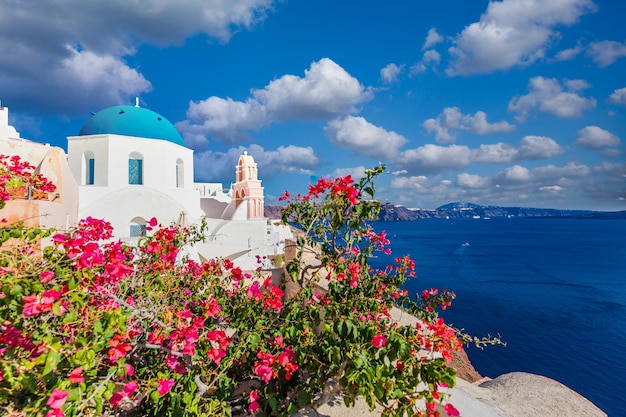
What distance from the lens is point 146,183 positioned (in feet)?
54.6

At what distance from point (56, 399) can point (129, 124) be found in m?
18.2

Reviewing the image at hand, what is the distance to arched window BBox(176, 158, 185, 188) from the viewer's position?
18.8 metres

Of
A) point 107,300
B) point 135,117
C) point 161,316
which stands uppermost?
point 135,117

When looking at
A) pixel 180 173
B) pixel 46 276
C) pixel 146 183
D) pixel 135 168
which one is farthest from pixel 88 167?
pixel 46 276

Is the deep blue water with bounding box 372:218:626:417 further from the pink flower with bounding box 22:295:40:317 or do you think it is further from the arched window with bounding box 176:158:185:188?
the pink flower with bounding box 22:295:40:317

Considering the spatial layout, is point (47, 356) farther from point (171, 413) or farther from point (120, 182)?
point (120, 182)

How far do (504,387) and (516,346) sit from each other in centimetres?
1868

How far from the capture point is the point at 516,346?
2200cm

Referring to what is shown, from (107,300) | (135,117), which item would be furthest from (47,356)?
(135,117)

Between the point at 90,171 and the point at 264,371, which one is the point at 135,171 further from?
the point at 264,371

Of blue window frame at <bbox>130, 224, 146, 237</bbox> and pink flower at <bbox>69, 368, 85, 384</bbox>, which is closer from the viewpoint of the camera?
pink flower at <bbox>69, 368, 85, 384</bbox>

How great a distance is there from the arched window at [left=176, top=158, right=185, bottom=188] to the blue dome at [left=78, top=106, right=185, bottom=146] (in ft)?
3.84

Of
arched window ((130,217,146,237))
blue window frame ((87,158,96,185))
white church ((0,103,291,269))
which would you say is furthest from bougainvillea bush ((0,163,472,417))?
blue window frame ((87,158,96,185))

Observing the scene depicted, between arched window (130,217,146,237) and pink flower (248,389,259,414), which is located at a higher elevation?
arched window (130,217,146,237)
